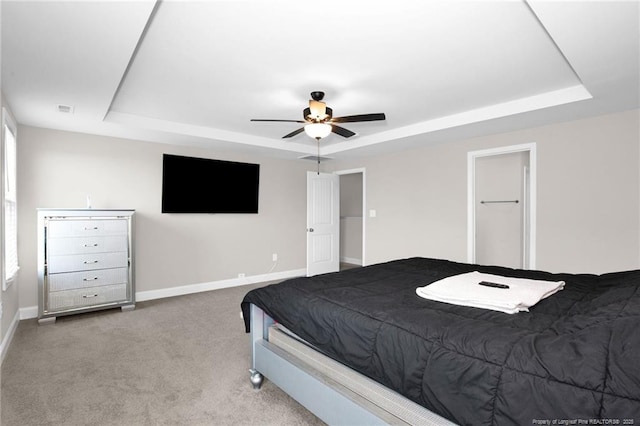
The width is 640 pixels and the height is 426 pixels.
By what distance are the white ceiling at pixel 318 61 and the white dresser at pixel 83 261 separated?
1.07m

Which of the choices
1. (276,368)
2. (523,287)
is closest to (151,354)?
(276,368)

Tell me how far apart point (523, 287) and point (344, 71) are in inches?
77.9

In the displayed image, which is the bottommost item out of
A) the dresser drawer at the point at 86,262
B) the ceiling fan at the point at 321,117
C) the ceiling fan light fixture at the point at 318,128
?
the dresser drawer at the point at 86,262

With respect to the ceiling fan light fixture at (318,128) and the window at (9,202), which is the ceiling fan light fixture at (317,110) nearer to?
the ceiling fan light fixture at (318,128)

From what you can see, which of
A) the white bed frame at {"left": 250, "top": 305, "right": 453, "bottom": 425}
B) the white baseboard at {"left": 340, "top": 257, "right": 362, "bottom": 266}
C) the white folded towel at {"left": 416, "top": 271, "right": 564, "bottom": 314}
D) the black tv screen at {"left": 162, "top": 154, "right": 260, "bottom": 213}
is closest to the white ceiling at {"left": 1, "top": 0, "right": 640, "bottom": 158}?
the black tv screen at {"left": 162, "top": 154, "right": 260, "bottom": 213}

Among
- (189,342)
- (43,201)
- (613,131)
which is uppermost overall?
(613,131)

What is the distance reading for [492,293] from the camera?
1.70 meters

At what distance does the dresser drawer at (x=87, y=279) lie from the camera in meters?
3.54

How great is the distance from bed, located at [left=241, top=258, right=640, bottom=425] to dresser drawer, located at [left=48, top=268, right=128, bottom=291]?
98.5 inches

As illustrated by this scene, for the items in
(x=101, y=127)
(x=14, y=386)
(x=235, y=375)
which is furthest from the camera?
(x=101, y=127)

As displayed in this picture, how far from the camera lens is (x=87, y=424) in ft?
6.13

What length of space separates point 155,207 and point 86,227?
3.11ft

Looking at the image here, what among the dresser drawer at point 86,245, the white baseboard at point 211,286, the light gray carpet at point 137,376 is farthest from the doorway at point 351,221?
the dresser drawer at point 86,245

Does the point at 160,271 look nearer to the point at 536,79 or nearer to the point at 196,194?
the point at 196,194
